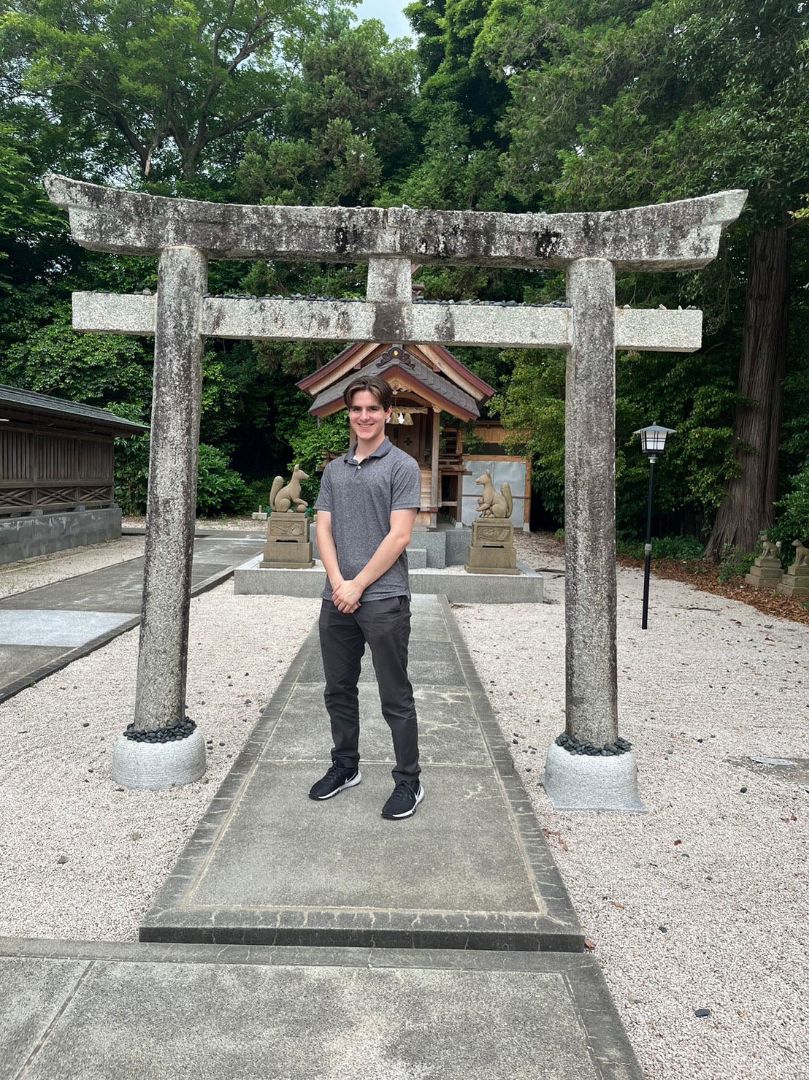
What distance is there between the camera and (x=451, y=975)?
2371 mm

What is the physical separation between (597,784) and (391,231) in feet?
11.0

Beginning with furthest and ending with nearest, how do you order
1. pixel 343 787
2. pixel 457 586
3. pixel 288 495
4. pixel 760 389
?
pixel 760 389 < pixel 288 495 < pixel 457 586 < pixel 343 787

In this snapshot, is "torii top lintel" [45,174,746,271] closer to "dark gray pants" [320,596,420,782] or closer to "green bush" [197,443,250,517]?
"dark gray pants" [320,596,420,782]

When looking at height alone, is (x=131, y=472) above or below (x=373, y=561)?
above

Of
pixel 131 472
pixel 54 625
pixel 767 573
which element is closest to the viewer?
pixel 54 625

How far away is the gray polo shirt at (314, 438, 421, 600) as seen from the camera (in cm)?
319

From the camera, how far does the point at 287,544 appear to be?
1105cm

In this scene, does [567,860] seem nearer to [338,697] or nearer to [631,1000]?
[631,1000]

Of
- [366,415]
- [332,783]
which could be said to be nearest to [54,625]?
[332,783]

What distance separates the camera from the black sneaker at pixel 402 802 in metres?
3.36

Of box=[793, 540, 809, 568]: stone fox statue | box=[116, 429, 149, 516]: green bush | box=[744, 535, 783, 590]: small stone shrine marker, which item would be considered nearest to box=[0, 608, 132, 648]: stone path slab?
box=[793, 540, 809, 568]: stone fox statue

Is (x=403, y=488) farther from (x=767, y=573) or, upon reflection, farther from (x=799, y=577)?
(x=767, y=573)

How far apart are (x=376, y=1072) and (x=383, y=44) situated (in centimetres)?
3293

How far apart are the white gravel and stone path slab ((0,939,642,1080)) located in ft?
0.67
